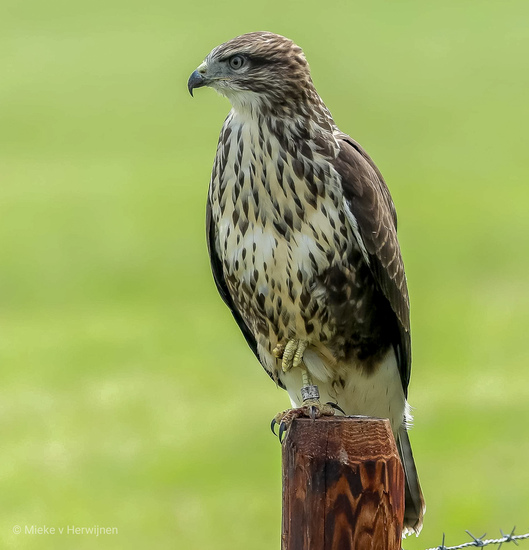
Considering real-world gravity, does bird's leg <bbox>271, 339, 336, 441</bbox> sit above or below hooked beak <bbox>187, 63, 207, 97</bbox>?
below

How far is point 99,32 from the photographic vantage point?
43469 millimetres

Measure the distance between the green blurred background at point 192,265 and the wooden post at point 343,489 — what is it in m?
8.21

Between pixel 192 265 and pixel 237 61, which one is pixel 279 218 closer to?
pixel 237 61

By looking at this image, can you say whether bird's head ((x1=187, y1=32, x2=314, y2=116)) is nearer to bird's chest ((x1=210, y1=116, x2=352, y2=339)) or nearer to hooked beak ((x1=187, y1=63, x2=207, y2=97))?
hooked beak ((x1=187, y1=63, x2=207, y2=97))

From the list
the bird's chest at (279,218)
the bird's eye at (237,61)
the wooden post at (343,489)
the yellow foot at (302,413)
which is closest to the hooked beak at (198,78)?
the bird's eye at (237,61)

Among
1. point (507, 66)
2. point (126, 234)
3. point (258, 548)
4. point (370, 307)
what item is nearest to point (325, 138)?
point (370, 307)

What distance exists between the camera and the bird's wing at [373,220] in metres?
5.85

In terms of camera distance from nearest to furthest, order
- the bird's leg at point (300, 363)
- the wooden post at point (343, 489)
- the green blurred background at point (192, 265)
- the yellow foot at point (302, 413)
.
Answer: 1. the wooden post at point (343, 489)
2. the yellow foot at point (302, 413)
3. the bird's leg at point (300, 363)
4. the green blurred background at point (192, 265)

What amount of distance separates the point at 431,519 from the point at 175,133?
21.3m

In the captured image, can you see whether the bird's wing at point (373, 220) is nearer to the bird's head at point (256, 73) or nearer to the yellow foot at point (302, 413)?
the bird's head at point (256, 73)

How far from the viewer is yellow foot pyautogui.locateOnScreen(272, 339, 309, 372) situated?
608 centimetres

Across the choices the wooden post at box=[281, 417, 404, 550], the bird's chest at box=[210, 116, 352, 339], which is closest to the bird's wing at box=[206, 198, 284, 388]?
the bird's chest at box=[210, 116, 352, 339]

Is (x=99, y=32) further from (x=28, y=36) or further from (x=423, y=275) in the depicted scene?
(x=423, y=275)

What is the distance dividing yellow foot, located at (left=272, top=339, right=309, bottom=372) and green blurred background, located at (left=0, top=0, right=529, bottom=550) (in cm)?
638
